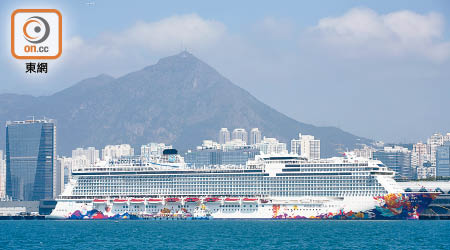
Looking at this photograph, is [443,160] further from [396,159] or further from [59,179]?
[59,179]

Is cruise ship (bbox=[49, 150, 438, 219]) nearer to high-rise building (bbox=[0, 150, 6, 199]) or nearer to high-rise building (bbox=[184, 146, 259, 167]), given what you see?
high-rise building (bbox=[184, 146, 259, 167])

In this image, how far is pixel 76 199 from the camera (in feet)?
314

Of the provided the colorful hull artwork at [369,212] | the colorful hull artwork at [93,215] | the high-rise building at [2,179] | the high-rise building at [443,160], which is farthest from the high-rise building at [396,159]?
the colorful hull artwork at [93,215]

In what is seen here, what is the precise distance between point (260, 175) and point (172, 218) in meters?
9.85

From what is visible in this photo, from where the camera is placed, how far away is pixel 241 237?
61.3 metres

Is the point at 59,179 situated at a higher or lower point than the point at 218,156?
lower

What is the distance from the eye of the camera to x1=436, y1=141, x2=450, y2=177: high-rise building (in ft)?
582

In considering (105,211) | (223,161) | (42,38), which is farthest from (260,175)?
(223,161)

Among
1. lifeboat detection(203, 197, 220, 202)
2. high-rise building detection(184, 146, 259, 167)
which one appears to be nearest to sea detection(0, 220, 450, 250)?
lifeboat detection(203, 197, 220, 202)

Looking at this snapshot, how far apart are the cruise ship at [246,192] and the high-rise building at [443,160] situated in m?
89.7

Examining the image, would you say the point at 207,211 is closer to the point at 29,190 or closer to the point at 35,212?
the point at 35,212

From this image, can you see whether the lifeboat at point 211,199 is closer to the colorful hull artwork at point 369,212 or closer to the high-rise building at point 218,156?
the colorful hull artwork at point 369,212

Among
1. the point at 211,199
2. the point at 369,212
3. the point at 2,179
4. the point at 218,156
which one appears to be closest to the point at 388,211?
the point at 369,212

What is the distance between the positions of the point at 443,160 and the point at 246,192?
97617mm
